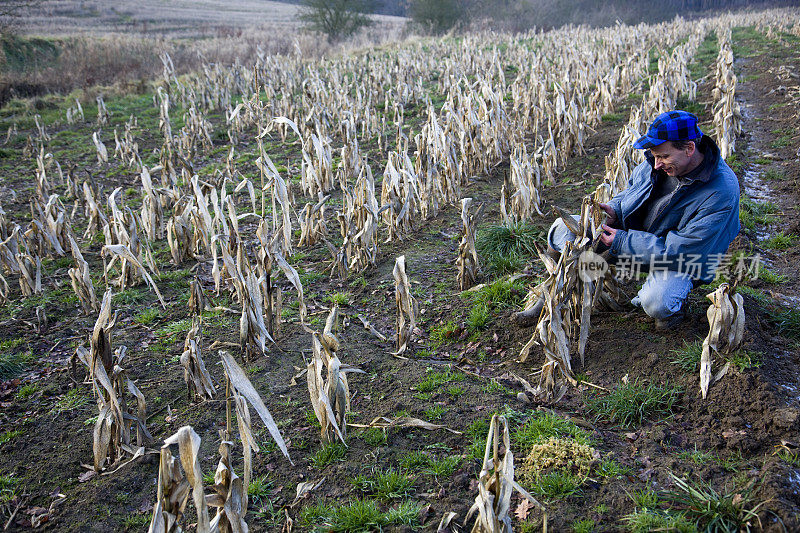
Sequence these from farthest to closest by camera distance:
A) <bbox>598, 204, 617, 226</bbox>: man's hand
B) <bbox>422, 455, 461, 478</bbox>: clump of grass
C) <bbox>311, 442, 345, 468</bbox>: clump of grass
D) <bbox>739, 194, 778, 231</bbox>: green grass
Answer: <bbox>739, 194, 778, 231</bbox>: green grass → <bbox>598, 204, 617, 226</bbox>: man's hand → <bbox>311, 442, 345, 468</bbox>: clump of grass → <bbox>422, 455, 461, 478</bbox>: clump of grass

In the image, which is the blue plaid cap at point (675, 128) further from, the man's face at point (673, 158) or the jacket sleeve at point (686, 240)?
the jacket sleeve at point (686, 240)

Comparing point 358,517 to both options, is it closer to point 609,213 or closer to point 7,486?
point 7,486

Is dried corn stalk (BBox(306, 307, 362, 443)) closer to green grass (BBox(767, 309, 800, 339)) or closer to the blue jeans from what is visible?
the blue jeans

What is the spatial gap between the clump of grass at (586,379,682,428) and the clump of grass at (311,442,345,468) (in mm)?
1556

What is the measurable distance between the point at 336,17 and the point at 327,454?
2601 cm

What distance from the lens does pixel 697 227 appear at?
352 cm

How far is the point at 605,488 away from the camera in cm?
280

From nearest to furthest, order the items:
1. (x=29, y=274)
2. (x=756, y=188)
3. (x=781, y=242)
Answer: (x=781, y=242) < (x=29, y=274) < (x=756, y=188)

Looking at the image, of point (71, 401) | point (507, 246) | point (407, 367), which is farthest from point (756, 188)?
point (71, 401)

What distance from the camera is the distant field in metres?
29.7

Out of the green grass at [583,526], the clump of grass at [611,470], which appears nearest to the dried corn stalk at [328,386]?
the green grass at [583,526]

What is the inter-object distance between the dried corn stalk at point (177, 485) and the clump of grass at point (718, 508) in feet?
7.07

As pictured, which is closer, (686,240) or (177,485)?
(177,485)

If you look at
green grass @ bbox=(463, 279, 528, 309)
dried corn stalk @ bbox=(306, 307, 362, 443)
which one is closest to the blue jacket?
green grass @ bbox=(463, 279, 528, 309)
